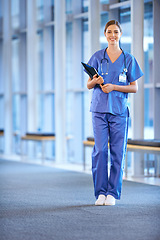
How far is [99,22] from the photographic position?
7355 millimetres

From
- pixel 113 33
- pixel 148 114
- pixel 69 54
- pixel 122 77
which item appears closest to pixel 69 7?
pixel 69 54

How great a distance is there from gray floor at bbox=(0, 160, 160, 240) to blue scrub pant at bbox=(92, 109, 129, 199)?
A: 17 cm

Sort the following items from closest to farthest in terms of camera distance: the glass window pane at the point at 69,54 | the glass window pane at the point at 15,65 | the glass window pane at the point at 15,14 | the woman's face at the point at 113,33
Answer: the woman's face at the point at 113,33 < the glass window pane at the point at 69,54 < the glass window pane at the point at 15,14 < the glass window pane at the point at 15,65

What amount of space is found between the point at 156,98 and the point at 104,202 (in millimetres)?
2846

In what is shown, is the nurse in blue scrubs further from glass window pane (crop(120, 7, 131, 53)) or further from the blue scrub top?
glass window pane (crop(120, 7, 131, 53))

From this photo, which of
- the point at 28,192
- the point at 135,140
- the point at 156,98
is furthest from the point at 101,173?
the point at 156,98

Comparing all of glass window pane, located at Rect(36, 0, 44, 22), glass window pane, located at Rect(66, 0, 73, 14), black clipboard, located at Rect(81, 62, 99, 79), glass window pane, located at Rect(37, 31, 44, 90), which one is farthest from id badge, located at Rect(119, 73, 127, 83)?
glass window pane, located at Rect(36, 0, 44, 22)

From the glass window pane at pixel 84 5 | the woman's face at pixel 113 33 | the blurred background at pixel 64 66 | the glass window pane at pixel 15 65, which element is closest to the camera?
the woman's face at pixel 113 33

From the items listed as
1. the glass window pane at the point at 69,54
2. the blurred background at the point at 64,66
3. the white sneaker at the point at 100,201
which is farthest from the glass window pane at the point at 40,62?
the white sneaker at the point at 100,201

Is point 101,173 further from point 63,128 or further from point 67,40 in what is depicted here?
point 67,40

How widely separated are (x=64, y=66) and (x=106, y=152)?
418cm

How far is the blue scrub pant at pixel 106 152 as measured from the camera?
13.6 ft

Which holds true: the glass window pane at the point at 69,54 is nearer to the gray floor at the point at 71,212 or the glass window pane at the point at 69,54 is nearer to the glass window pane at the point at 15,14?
the glass window pane at the point at 15,14

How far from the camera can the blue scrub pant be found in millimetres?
4156
